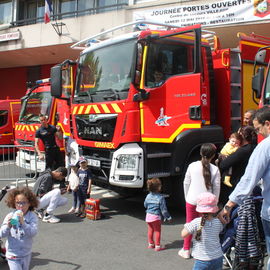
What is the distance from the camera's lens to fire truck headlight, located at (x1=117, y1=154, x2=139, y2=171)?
19.1 feet

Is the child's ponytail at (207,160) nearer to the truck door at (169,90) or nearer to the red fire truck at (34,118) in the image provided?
the truck door at (169,90)

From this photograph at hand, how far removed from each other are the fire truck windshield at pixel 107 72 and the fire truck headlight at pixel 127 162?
97 centimetres

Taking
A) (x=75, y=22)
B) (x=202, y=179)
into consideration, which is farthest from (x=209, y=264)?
(x=75, y=22)

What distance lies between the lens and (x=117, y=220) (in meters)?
6.30

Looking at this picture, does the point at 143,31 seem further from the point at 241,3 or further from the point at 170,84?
the point at 241,3

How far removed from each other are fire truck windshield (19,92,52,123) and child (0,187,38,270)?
7.22 metres

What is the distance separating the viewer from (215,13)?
12.9 meters

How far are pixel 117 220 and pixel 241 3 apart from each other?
907 centimetres

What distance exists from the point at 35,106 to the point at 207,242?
872cm

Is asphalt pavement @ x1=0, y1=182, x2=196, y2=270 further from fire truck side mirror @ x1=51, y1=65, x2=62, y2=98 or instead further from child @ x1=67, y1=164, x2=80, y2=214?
fire truck side mirror @ x1=51, y1=65, x2=62, y2=98

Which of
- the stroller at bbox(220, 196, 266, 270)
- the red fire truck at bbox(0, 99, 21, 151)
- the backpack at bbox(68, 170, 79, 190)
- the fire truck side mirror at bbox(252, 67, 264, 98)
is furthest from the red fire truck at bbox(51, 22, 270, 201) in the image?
→ the red fire truck at bbox(0, 99, 21, 151)

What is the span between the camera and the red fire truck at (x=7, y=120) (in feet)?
47.0

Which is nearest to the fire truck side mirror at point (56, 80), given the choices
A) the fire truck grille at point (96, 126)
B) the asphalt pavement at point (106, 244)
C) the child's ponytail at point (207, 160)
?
the fire truck grille at point (96, 126)

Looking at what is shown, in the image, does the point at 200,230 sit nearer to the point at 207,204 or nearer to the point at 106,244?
the point at 207,204
